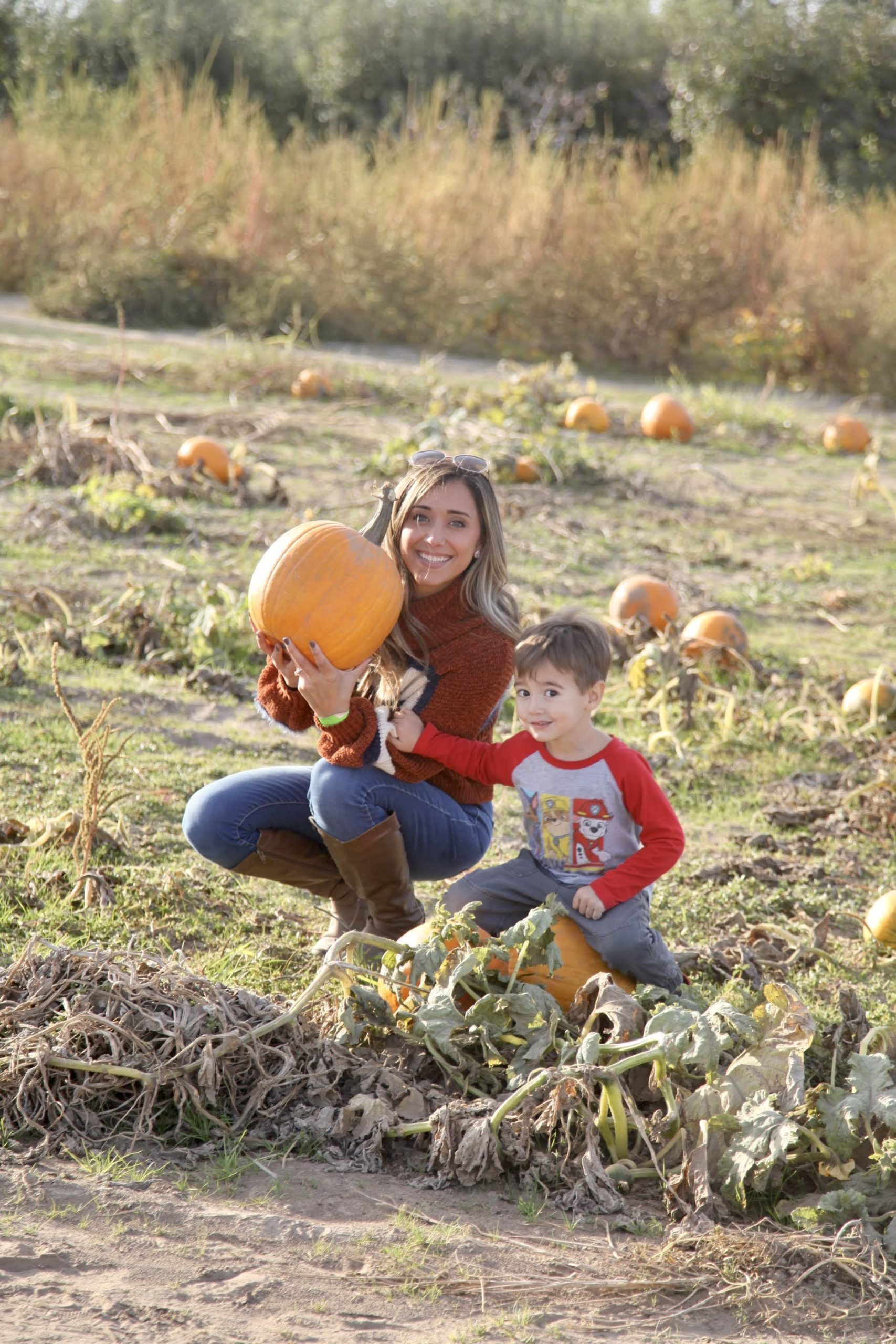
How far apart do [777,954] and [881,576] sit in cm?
416

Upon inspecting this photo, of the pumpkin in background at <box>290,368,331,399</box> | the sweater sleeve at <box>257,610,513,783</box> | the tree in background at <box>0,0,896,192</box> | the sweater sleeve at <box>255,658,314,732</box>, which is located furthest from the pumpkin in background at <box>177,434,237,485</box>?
the tree in background at <box>0,0,896,192</box>

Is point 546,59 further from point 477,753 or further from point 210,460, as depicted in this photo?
point 477,753

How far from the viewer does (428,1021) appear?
2.70 meters

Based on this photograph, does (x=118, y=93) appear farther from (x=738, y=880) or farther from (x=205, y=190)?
(x=738, y=880)

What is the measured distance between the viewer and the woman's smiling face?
126 inches

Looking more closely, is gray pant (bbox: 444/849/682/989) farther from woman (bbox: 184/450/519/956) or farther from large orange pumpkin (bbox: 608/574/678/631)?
large orange pumpkin (bbox: 608/574/678/631)

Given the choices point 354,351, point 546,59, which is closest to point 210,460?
point 354,351

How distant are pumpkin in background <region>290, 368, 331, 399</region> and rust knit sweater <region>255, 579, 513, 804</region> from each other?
7.02 m

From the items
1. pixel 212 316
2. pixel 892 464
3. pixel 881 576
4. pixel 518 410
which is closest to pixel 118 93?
pixel 212 316

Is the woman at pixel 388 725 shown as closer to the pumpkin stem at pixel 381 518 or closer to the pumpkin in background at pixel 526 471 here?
the pumpkin stem at pixel 381 518

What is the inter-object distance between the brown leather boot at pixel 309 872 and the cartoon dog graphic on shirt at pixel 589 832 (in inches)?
23.6

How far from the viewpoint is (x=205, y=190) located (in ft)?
42.4

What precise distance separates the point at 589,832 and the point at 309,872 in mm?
738

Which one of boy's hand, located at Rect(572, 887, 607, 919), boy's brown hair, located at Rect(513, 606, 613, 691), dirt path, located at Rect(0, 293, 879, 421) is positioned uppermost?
dirt path, located at Rect(0, 293, 879, 421)
